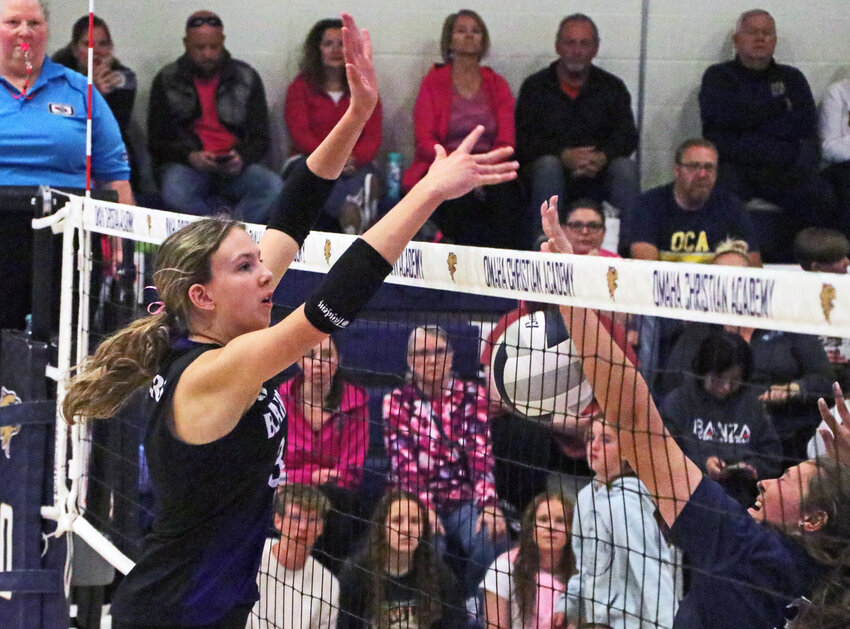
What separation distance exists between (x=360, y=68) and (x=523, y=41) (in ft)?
18.8

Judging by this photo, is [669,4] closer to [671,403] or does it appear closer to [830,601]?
[671,403]

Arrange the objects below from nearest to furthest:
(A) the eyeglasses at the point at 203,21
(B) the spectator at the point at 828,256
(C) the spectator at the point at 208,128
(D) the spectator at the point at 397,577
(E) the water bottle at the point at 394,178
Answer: (D) the spectator at the point at 397,577, (B) the spectator at the point at 828,256, (C) the spectator at the point at 208,128, (A) the eyeglasses at the point at 203,21, (E) the water bottle at the point at 394,178

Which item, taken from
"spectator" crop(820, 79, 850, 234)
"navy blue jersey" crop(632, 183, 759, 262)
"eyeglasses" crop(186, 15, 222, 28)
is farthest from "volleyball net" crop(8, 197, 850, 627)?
"spectator" crop(820, 79, 850, 234)

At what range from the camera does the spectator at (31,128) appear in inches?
188

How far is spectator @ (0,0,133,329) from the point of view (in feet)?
15.7

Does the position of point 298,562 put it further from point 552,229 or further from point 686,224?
point 686,224

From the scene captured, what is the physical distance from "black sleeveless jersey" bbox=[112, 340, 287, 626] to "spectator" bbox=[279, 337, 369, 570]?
1485 millimetres

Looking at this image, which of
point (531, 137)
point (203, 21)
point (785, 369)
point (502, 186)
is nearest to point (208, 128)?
point (203, 21)

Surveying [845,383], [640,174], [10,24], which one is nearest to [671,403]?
[845,383]

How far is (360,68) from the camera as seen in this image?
2.92 m

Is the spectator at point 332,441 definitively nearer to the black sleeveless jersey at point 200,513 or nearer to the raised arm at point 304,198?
the raised arm at point 304,198

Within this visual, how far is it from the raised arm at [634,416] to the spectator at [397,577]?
4.44ft

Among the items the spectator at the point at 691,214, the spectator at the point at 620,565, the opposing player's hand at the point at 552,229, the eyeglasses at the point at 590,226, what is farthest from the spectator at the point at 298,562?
the spectator at the point at 691,214

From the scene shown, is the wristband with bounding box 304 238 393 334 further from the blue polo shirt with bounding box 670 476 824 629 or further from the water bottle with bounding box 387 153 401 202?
the water bottle with bounding box 387 153 401 202
